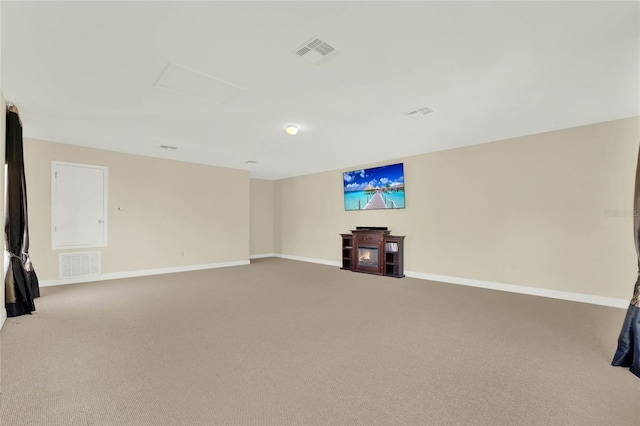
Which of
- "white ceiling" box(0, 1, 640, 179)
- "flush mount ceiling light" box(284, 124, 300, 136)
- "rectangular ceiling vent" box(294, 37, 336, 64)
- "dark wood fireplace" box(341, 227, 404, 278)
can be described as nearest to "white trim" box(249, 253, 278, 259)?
"dark wood fireplace" box(341, 227, 404, 278)

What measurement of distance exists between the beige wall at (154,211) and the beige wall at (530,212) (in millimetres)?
3982

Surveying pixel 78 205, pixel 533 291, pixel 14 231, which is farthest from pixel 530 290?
pixel 78 205

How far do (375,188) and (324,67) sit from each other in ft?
15.1

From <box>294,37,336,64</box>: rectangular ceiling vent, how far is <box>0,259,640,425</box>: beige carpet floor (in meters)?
2.67

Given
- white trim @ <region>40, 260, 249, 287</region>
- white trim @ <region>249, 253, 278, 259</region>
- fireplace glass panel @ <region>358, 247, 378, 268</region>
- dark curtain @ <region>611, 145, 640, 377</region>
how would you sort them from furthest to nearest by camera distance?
white trim @ <region>249, 253, 278, 259</region> < fireplace glass panel @ <region>358, 247, 378, 268</region> < white trim @ <region>40, 260, 249, 287</region> < dark curtain @ <region>611, 145, 640, 377</region>

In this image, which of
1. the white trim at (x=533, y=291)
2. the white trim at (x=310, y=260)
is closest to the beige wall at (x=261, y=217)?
the white trim at (x=310, y=260)

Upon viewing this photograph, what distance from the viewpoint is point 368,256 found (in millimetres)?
6977

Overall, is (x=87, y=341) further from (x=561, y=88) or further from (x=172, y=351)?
(x=561, y=88)

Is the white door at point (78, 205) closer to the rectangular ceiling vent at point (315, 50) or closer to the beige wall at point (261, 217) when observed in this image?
the beige wall at point (261, 217)

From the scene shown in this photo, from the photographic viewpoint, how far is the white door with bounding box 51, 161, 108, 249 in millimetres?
5555

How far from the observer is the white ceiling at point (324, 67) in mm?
2102

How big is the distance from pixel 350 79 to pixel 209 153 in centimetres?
432

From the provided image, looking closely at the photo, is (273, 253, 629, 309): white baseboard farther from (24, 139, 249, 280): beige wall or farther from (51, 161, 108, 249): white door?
(51, 161, 108, 249): white door

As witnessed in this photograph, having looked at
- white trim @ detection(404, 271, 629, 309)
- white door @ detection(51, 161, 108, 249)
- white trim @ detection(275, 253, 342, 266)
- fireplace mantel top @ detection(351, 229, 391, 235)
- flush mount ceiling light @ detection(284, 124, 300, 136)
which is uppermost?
flush mount ceiling light @ detection(284, 124, 300, 136)
